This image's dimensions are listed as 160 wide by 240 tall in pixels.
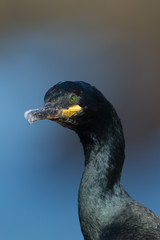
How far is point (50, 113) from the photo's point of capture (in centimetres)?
240

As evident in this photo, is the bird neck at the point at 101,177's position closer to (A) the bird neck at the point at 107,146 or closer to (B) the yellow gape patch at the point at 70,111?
(A) the bird neck at the point at 107,146

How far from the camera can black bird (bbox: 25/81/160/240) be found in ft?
8.02

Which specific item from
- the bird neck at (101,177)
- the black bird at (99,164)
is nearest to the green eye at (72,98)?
the black bird at (99,164)

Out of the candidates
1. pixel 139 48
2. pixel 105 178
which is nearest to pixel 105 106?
pixel 105 178

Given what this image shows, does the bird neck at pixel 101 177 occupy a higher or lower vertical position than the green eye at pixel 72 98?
lower

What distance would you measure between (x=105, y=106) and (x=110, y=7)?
5416 mm

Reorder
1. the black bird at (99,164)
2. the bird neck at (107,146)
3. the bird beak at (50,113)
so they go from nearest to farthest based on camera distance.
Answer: the bird beak at (50,113), the black bird at (99,164), the bird neck at (107,146)

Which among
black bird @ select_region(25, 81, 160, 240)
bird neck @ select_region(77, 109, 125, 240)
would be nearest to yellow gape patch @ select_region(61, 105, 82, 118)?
black bird @ select_region(25, 81, 160, 240)

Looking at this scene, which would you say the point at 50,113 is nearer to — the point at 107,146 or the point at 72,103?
the point at 72,103

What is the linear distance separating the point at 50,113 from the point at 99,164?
16.4 inches

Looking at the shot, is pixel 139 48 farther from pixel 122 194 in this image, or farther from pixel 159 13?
pixel 122 194

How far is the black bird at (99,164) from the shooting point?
245cm

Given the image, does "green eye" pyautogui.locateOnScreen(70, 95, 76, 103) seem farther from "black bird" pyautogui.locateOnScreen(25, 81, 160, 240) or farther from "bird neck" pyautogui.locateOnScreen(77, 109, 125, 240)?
"bird neck" pyautogui.locateOnScreen(77, 109, 125, 240)

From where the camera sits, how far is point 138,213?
254cm
